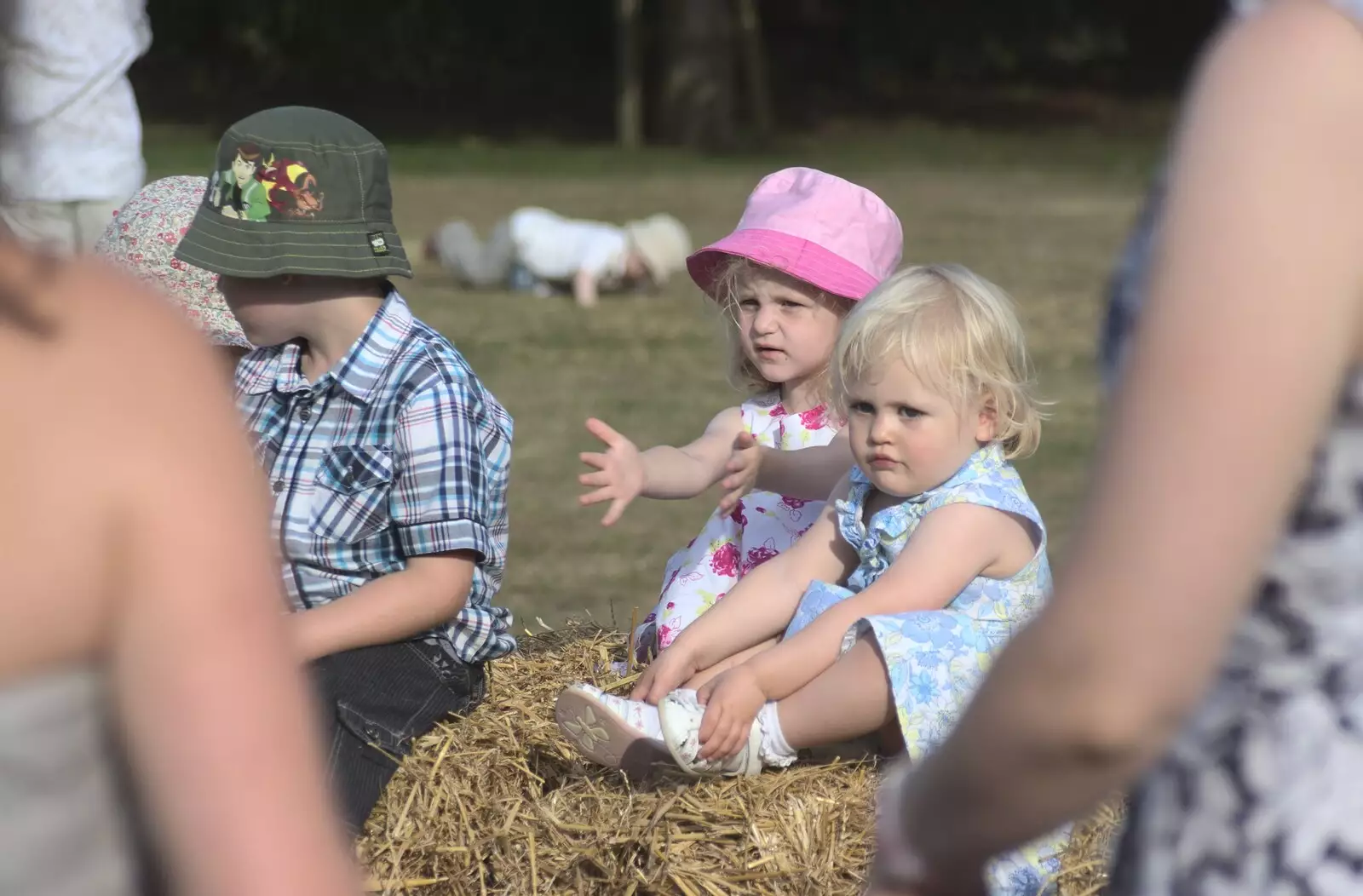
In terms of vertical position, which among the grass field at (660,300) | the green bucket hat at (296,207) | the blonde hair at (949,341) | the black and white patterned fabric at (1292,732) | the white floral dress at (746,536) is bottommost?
the grass field at (660,300)

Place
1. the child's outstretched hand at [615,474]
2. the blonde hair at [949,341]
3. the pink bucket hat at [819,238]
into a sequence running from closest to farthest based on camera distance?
1. the blonde hair at [949,341]
2. the child's outstretched hand at [615,474]
3. the pink bucket hat at [819,238]

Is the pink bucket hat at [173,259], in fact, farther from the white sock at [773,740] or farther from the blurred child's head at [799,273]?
the white sock at [773,740]

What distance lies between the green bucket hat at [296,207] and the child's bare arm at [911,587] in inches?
44.0

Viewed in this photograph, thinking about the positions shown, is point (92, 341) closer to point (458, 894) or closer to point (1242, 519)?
point (1242, 519)

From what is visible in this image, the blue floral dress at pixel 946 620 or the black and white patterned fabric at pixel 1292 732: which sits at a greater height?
the black and white patterned fabric at pixel 1292 732

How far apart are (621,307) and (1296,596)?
11.8 m

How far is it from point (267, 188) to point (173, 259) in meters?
0.69

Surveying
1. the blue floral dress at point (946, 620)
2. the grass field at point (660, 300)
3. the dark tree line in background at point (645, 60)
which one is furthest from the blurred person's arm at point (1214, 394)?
the dark tree line in background at point (645, 60)

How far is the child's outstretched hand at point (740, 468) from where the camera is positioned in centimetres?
385

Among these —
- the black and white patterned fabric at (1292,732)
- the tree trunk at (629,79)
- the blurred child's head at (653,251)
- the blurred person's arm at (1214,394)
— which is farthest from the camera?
the tree trunk at (629,79)

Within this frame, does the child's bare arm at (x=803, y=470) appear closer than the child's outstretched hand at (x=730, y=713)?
No

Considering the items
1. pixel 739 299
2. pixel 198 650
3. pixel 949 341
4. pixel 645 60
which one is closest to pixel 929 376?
pixel 949 341

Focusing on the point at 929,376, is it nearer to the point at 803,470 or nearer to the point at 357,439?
the point at 803,470

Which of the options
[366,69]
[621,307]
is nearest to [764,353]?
[621,307]
